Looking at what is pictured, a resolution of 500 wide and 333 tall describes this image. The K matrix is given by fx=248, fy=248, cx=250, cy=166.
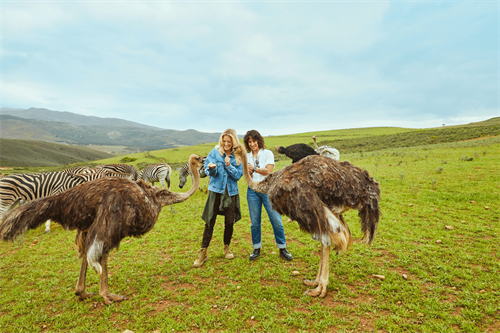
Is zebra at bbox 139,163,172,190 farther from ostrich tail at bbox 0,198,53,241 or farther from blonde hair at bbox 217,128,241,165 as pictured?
ostrich tail at bbox 0,198,53,241

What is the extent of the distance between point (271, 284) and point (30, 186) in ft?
23.7

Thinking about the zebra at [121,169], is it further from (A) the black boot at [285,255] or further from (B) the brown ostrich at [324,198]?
(B) the brown ostrich at [324,198]

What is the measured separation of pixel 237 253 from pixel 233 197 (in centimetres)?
148

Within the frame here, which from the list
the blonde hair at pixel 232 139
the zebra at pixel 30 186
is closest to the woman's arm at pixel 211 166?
the blonde hair at pixel 232 139

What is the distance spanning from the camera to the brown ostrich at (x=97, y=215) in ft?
11.5

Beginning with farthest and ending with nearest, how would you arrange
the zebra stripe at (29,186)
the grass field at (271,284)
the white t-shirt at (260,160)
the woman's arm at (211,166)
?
the zebra stripe at (29,186)
the white t-shirt at (260,160)
the woman's arm at (211,166)
the grass field at (271,284)

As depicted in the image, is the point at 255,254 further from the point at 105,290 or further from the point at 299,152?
the point at 105,290

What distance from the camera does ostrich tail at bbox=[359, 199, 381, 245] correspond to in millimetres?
3777

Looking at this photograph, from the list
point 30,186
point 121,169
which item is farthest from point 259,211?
point 121,169

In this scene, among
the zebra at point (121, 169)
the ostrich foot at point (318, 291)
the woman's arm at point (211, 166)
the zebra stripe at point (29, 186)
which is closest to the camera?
the ostrich foot at point (318, 291)

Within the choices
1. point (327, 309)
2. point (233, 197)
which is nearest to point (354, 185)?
point (327, 309)

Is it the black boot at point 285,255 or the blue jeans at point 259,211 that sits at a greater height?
the blue jeans at point 259,211

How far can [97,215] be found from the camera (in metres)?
3.60

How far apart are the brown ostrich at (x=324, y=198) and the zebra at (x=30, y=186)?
5.74 m
